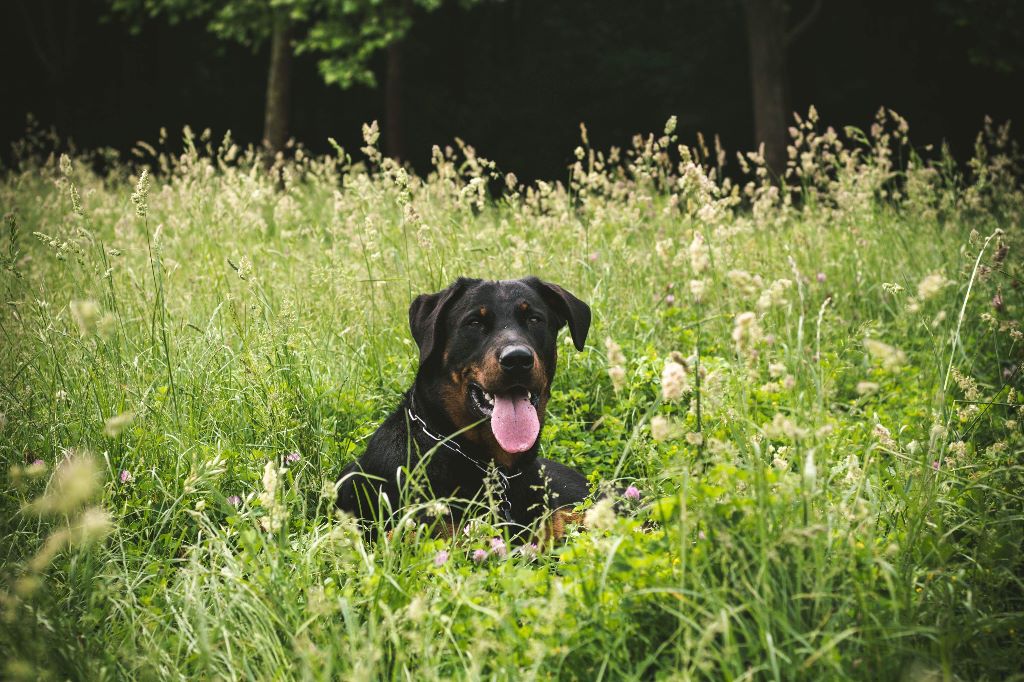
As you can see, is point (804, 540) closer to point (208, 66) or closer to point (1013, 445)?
point (1013, 445)

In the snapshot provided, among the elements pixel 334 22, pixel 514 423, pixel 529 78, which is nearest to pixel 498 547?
pixel 514 423

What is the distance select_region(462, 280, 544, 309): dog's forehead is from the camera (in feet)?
12.0

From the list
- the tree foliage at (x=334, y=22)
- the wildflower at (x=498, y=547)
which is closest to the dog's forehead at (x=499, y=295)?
the wildflower at (x=498, y=547)

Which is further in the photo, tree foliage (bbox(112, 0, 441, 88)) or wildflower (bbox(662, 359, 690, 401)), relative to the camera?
tree foliage (bbox(112, 0, 441, 88))

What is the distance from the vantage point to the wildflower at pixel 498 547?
2525 millimetres

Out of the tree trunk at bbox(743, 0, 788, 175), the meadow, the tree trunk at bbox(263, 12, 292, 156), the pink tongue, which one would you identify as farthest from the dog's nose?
the tree trunk at bbox(263, 12, 292, 156)

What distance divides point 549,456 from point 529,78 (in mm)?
18722

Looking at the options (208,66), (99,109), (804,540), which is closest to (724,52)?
(208,66)

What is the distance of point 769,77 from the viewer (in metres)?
12.1

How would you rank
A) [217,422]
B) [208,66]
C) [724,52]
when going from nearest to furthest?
[217,422], [724,52], [208,66]

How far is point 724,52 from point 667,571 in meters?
19.4

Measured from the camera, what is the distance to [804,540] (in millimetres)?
1914

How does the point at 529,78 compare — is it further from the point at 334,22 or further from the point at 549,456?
the point at 549,456

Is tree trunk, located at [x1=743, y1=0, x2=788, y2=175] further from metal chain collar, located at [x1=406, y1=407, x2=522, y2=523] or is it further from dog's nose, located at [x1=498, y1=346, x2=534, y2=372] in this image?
metal chain collar, located at [x1=406, y1=407, x2=522, y2=523]
